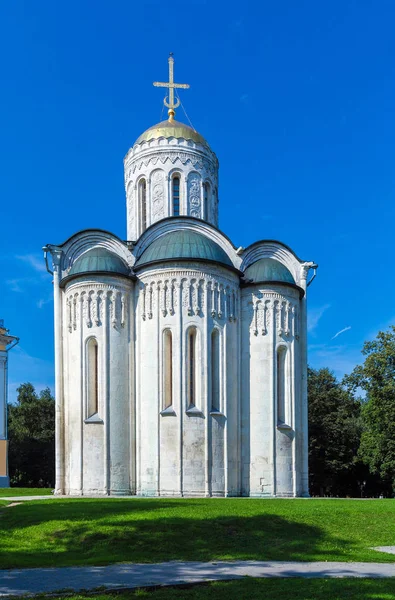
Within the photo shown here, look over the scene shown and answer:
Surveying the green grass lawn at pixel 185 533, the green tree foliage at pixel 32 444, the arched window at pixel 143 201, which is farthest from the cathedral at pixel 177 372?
the green tree foliage at pixel 32 444

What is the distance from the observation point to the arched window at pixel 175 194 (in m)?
37.5

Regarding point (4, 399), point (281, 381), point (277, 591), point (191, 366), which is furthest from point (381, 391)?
point (277, 591)

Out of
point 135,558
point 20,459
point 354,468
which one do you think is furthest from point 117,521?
point 20,459

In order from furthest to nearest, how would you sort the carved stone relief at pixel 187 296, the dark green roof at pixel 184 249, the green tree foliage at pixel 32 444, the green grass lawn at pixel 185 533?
1. the green tree foliage at pixel 32 444
2. the dark green roof at pixel 184 249
3. the carved stone relief at pixel 187 296
4. the green grass lawn at pixel 185 533

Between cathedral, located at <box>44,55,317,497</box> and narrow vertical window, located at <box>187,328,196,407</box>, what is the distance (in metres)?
0.05

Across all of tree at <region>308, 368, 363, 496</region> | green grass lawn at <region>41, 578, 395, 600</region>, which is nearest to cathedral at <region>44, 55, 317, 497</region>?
tree at <region>308, 368, 363, 496</region>

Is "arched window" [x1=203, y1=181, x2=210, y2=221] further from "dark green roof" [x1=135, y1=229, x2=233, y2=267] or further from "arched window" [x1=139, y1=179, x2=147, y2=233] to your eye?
"dark green roof" [x1=135, y1=229, x2=233, y2=267]

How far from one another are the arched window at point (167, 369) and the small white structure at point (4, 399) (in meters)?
18.1

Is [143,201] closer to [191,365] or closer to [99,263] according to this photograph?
[99,263]

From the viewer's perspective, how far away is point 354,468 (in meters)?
49.8

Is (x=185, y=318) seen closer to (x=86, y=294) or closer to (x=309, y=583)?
(x=86, y=294)

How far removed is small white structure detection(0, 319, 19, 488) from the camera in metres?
45.0

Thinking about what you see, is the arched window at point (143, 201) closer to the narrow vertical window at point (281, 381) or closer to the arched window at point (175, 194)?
the arched window at point (175, 194)

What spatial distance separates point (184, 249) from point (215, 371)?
17.9ft
